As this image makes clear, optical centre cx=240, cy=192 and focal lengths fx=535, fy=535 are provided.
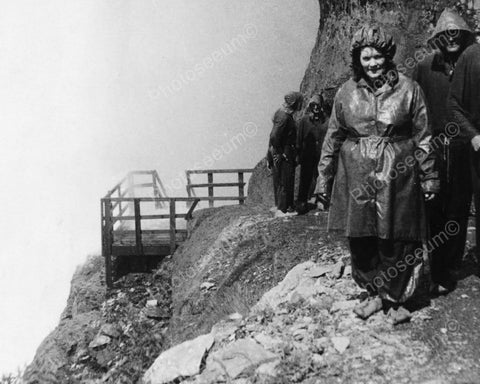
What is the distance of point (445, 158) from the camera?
4598 millimetres

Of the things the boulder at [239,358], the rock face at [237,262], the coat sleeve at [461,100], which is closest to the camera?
the boulder at [239,358]

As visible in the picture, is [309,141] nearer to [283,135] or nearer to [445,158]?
[283,135]

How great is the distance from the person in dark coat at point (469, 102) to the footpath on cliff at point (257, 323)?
3.88 feet

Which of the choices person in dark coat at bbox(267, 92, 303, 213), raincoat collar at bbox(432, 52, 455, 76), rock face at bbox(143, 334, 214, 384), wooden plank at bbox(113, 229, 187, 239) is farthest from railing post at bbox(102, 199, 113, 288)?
raincoat collar at bbox(432, 52, 455, 76)

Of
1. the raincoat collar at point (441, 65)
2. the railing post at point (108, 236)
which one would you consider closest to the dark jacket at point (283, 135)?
the raincoat collar at point (441, 65)

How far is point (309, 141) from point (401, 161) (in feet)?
19.1

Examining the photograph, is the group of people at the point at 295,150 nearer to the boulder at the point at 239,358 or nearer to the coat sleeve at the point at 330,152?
the coat sleeve at the point at 330,152

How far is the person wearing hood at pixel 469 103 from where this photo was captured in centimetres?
424

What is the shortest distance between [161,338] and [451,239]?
18.9 feet

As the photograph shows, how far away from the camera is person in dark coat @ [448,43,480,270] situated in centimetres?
423

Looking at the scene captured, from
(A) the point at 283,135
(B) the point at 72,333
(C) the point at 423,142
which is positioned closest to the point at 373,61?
(C) the point at 423,142

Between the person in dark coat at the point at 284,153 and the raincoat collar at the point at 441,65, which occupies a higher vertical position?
the raincoat collar at the point at 441,65

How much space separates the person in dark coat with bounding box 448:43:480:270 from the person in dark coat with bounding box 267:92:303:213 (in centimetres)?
502

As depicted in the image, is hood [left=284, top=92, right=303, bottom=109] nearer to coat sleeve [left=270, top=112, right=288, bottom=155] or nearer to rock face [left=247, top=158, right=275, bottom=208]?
coat sleeve [left=270, top=112, right=288, bottom=155]
